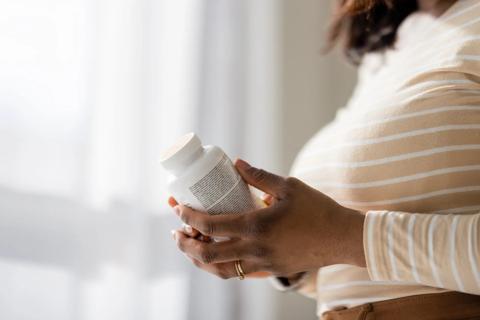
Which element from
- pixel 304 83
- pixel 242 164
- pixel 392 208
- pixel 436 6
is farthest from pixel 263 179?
pixel 304 83

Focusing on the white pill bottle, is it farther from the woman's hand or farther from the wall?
the wall

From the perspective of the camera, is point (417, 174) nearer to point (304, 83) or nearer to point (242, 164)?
point (242, 164)

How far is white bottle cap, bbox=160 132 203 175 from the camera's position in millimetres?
597

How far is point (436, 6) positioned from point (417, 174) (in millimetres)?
354

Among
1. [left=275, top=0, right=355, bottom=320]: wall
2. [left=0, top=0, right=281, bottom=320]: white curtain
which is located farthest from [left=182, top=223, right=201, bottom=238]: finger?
[left=275, top=0, right=355, bottom=320]: wall

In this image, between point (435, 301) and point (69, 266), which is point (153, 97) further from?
point (435, 301)

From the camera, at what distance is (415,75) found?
73cm

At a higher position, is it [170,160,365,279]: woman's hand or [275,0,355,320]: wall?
[275,0,355,320]: wall

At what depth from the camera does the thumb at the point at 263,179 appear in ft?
1.99

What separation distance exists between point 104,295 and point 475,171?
639 mm

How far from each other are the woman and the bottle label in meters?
0.02

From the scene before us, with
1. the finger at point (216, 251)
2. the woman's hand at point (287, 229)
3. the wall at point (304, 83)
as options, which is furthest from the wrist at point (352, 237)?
the wall at point (304, 83)

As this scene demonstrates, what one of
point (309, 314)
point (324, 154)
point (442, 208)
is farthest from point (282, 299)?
point (442, 208)

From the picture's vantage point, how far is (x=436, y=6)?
880mm
